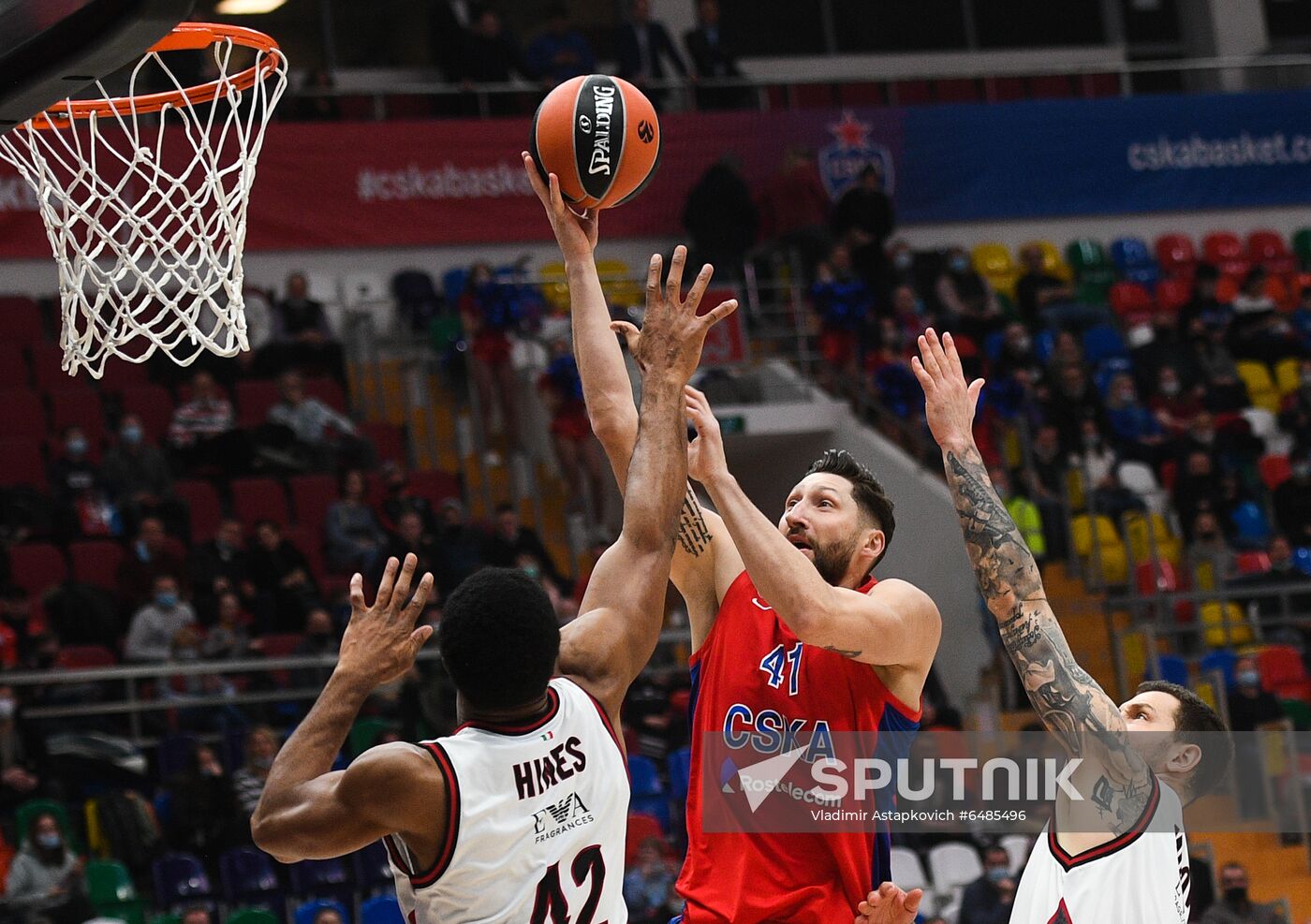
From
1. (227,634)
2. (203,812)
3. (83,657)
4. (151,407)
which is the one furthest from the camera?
(151,407)

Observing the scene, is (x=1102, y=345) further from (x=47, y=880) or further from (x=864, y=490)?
(x=864, y=490)

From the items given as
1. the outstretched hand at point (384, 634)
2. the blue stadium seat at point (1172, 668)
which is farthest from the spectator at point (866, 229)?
the outstretched hand at point (384, 634)

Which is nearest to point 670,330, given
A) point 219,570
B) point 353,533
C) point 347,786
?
point 347,786

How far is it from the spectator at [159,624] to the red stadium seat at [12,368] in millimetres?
2884

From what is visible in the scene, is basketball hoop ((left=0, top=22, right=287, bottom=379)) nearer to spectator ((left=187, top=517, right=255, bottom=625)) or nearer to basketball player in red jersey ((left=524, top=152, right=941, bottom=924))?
basketball player in red jersey ((left=524, top=152, right=941, bottom=924))

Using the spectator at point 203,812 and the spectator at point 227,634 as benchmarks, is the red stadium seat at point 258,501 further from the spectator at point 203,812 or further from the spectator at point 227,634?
the spectator at point 203,812

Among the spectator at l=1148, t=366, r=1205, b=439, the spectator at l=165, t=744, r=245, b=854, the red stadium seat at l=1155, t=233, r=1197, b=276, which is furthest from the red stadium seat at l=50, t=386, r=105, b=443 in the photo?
the red stadium seat at l=1155, t=233, r=1197, b=276

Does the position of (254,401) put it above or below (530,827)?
above

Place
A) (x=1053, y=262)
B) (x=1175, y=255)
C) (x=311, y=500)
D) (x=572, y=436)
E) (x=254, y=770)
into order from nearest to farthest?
(x=254, y=770)
(x=311, y=500)
(x=572, y=436)
(x=1053, y=262)
(x=1175, y=255)

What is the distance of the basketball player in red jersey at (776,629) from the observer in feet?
12.1

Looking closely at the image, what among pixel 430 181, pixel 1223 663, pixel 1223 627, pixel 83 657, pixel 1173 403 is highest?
pixel 430 181

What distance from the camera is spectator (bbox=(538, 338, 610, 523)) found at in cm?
1291

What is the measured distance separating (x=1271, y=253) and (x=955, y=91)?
3.52 meters

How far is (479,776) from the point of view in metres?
2.96
